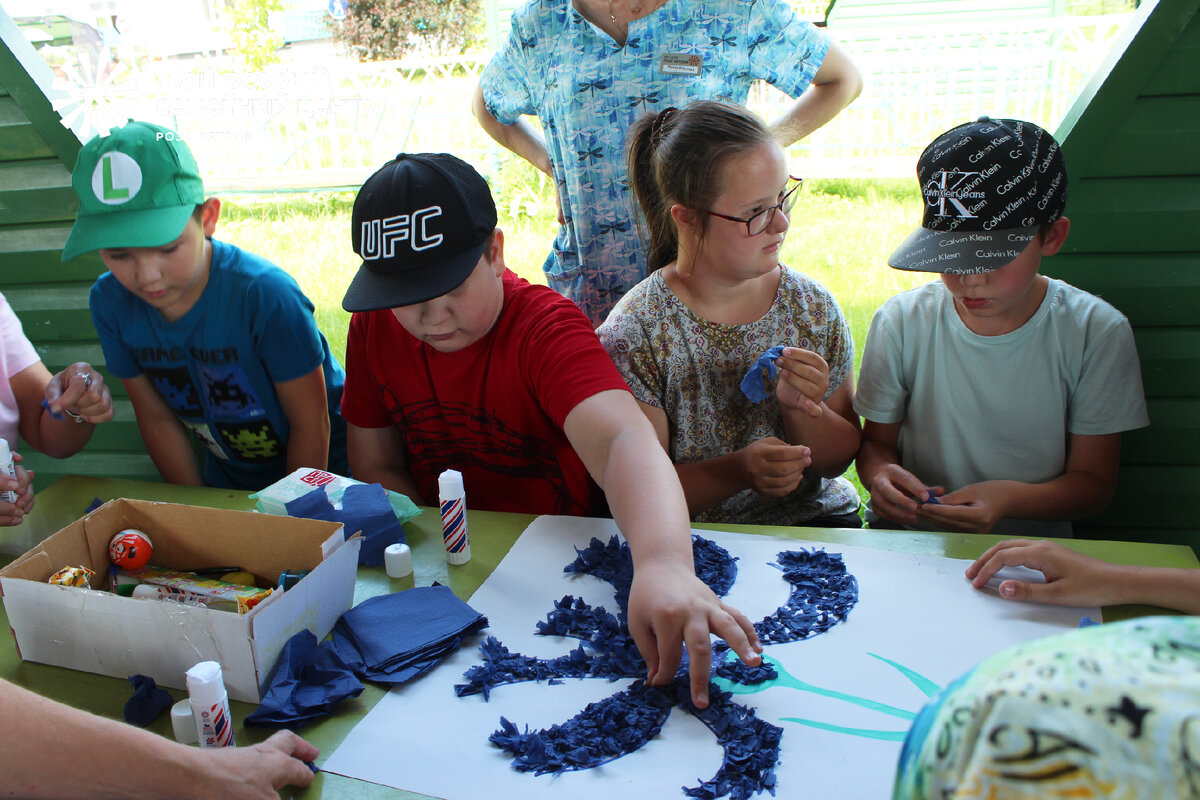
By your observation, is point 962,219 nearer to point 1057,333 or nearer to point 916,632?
point 1057,333

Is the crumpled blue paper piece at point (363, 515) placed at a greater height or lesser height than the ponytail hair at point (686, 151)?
lesser

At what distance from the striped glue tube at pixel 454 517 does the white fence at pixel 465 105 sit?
5957 millimetres

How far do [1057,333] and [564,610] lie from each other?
1.07 meters

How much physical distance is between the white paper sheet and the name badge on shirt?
1.19 m

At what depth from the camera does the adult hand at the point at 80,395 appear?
1515 mm

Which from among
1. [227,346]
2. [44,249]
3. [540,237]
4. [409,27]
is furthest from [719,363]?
[409,27]

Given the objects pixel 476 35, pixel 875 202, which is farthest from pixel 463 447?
pixel 476 35

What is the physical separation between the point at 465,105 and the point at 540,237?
2223mm

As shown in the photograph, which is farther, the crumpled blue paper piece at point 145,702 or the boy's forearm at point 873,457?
the boy's forearm at point 873,457

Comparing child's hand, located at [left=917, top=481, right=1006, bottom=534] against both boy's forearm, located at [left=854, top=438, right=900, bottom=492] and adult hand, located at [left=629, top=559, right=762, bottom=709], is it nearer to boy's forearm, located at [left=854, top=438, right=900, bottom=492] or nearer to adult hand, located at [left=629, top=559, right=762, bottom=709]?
boy's forearm, located at [left=854, top=438, right=900, bottom=492]

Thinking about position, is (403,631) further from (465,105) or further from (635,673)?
(465,105)

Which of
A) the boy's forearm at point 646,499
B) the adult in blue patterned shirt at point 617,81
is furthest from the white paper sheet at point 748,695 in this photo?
the adult in blue patterned shirt at point 617,81

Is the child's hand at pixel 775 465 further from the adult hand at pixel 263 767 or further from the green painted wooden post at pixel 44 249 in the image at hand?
the green painted wooden post at pixel 44 249

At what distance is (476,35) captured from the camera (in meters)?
13.7
